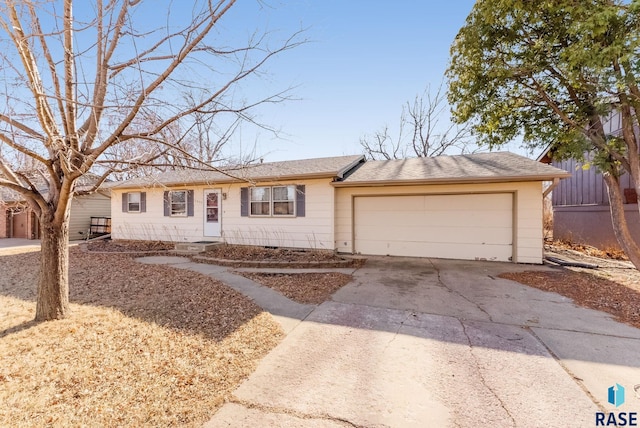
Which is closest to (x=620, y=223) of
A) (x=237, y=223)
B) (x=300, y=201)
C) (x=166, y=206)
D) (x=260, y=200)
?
(x=300, y=201)

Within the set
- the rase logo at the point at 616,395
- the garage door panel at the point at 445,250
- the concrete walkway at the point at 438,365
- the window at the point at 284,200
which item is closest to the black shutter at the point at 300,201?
the window at the point at 284,200

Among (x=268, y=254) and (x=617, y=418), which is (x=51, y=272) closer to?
(x=268, y=254)

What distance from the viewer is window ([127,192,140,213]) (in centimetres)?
1280

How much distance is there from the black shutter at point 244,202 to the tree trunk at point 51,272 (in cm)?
683

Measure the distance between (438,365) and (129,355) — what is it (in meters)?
3.26

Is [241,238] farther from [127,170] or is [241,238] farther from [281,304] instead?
[127,170]

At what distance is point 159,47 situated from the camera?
11.5ft

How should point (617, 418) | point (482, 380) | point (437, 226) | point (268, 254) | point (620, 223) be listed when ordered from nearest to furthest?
point (617, 418), point (482, 380), point (620, 223), point (437, 226), point (268, 254)

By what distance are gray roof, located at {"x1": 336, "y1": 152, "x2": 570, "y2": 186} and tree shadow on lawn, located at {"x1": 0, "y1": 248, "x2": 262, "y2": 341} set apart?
5341 millimetres

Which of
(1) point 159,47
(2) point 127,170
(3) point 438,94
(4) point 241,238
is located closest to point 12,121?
(2) point 127,170

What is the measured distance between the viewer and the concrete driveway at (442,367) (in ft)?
7.52

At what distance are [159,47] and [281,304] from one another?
4.01 metres

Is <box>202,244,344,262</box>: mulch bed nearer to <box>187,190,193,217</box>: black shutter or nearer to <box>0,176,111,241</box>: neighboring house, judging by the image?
<box>187,190,193,217</box>: black shutter

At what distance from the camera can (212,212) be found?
11289 mm
